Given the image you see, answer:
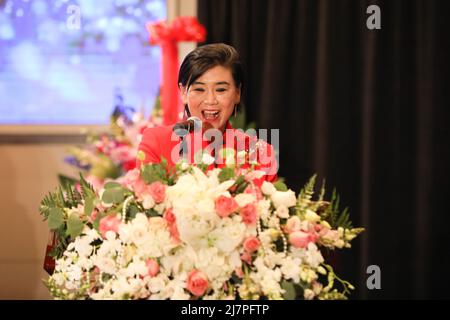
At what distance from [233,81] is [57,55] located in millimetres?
2125

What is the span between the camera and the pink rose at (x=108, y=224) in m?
1.23

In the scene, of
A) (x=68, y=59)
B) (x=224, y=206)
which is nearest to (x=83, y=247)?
(x=224, y=206)

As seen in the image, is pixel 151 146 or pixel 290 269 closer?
pixel 290 269

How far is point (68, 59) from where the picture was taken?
3836 mm

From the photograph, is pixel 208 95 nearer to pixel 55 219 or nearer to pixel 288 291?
pixel 55 219

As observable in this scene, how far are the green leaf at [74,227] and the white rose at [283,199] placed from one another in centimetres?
36

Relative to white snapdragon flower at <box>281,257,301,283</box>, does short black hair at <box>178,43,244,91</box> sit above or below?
above

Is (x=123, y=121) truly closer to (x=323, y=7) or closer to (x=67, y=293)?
(x=323, y=7)

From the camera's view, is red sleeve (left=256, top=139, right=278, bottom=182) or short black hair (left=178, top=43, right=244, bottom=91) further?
short black hair (left=178, top=43, right=244, bottom=91)

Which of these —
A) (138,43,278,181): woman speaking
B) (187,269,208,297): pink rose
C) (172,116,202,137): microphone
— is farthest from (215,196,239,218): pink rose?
(138,43,278,181): woman speaking

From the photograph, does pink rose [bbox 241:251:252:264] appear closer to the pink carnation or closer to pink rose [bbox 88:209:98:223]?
the pink carnation

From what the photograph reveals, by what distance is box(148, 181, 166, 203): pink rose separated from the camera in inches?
48.3

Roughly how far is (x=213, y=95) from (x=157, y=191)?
769 millimetres

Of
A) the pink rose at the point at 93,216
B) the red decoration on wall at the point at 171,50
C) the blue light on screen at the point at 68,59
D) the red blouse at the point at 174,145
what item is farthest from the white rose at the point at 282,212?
the blue light on screen at the point at 68,59
